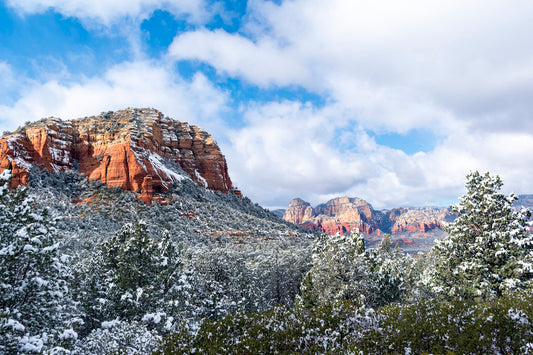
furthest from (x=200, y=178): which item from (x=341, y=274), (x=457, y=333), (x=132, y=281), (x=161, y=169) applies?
(x=457, y=333)

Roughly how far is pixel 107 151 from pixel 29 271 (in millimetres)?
104808

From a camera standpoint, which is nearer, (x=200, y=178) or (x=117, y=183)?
(x=117, y=183)

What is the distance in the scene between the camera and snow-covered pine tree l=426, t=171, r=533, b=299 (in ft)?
58.9

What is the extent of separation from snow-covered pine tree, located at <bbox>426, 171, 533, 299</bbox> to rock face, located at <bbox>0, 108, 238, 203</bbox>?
88.1m

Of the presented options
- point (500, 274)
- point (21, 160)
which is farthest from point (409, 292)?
point (21, 160)

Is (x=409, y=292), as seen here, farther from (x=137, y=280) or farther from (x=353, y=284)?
(x=137, y=280)

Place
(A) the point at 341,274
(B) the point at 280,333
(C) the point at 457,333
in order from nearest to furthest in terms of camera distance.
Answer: (C) the point at 457,333, (B) the point at 280,333, (A) the point at 341,274

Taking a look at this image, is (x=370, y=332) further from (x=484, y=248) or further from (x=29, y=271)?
(x=484, y=248)

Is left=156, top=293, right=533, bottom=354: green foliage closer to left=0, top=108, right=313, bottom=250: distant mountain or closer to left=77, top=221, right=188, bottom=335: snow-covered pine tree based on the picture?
left=77, top=221, right=188, bottom=335: snow-covered pine tree

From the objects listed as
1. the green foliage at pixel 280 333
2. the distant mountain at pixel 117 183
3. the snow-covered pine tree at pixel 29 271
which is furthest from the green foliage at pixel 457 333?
the distant mountain at pixel 117 183

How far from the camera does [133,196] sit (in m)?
90.8

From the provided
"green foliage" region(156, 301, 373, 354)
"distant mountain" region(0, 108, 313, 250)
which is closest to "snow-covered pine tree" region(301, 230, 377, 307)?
"green foliage" region(156, 301, 373, 354)

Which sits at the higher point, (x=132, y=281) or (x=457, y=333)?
(x=132, y=281)

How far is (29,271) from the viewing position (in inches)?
493
